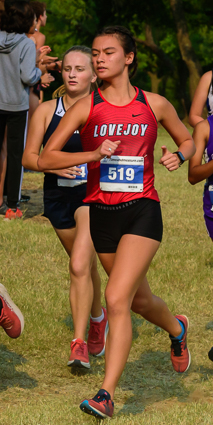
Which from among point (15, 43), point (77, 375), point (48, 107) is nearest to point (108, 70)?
point (48, 107)

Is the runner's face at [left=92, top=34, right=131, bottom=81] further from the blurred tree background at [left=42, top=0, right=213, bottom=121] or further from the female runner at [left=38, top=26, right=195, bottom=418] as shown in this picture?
the blurred tree background at [left=42, top=0, right=213, bottom=121]

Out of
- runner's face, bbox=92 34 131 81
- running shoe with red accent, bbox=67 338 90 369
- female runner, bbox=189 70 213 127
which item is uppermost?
runner's face, bbox=92 34 131 81

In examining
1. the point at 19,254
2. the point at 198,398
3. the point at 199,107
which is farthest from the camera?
the point at 19,254

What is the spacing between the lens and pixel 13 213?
955 centimetres

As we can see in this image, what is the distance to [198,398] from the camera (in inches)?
180

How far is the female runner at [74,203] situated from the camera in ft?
16.5

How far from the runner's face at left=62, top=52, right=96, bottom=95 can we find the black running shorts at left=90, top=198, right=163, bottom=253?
5.00 ft

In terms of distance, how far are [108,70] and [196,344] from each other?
2505 millimetres

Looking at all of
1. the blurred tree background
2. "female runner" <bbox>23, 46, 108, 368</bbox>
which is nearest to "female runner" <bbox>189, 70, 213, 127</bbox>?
"female runner" <bbox>23, 46, 108, 368</bbox>

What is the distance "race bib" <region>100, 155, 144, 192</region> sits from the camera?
4.05 meters

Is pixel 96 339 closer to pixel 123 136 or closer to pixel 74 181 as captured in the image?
pixel 74 181

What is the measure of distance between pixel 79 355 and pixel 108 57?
209 cm

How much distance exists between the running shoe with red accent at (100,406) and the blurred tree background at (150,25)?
30171 millimetres

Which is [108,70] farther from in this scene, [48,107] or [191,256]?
[191,256]
